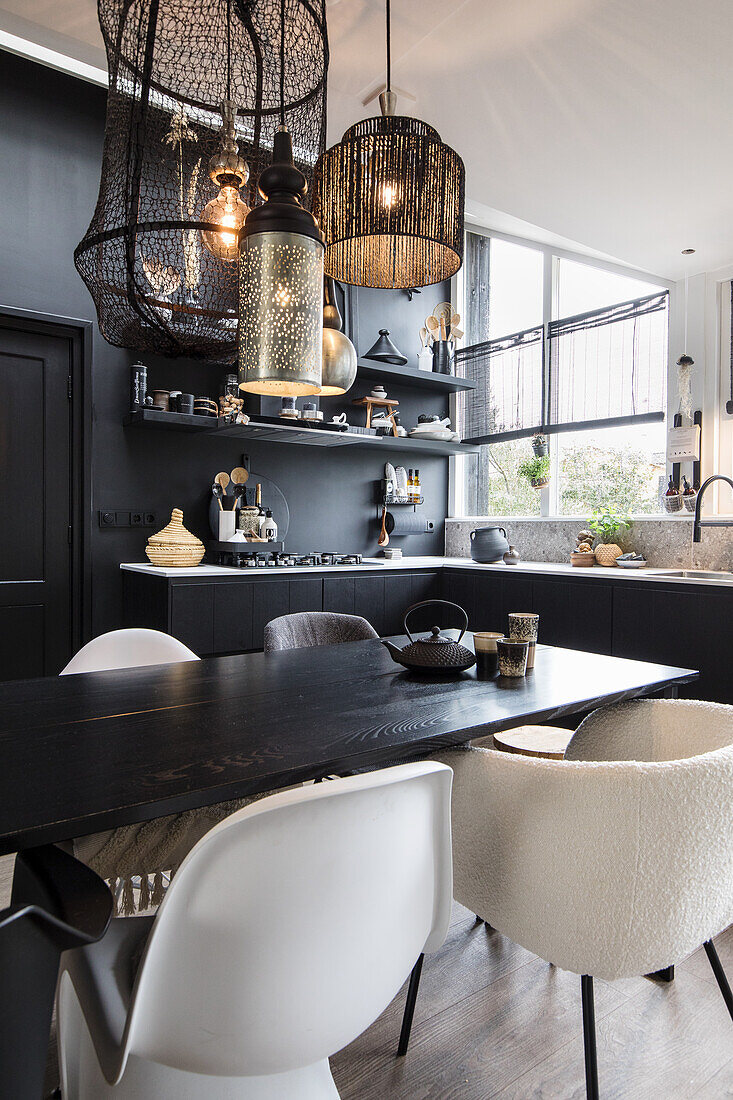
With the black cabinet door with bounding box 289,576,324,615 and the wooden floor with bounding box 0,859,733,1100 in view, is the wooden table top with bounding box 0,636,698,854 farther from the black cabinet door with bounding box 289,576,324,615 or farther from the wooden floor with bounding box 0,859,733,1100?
the black cabinet door with bounding box 289,576,324,615

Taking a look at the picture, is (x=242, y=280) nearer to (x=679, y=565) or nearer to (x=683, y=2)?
(x=683, y=2)

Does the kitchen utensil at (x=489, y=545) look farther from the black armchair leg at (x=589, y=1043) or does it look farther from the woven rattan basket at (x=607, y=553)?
the black armchair leg at (x=589, y=1043)

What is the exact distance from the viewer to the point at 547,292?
481 centimetres

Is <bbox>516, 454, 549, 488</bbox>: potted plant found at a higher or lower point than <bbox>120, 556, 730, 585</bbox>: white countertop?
higher

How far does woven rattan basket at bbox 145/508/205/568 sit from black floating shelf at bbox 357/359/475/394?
1605 millimetres

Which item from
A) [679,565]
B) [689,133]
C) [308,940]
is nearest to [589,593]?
[679,565]

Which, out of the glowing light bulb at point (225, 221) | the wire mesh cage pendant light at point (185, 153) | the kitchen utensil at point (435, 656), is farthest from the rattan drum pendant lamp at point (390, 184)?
the kitchen utensil at point (435, 656)

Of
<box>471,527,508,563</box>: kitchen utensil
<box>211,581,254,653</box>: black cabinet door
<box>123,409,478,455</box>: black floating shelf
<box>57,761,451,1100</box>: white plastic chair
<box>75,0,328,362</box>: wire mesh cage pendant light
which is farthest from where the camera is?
<box>471,527,508,563</box>: kitchen utensil

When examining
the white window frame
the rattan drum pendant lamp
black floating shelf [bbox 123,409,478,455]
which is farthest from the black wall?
the rattan drum pendant lamp

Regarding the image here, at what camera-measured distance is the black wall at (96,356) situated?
11.6 feet

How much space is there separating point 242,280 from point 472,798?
3.59 ft

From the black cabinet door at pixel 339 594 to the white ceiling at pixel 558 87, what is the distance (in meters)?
2.09

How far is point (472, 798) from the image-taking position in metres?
1.30

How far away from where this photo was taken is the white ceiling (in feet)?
6.87
